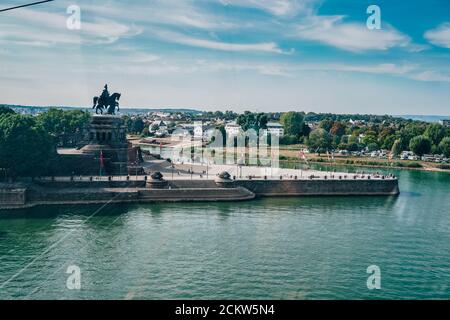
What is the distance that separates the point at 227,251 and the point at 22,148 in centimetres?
1873

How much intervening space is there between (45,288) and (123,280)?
105 inches

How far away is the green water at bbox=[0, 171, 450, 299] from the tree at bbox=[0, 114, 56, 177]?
16.2ft

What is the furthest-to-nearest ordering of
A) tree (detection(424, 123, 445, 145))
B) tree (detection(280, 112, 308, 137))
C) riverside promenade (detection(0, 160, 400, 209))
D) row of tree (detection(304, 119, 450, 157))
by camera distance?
tree (detection(280, 112, 308, 137)) → tree (detection(424, 123, 445, 145)) → row of tree (detection(304, 119, 450, 157)) → riverside promenade (detection(0, 160, 400, 209))

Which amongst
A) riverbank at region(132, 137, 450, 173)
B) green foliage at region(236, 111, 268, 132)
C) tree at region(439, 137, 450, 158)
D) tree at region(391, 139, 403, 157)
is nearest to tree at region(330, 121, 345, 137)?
green foliage at region(236, 111, 268, 132)

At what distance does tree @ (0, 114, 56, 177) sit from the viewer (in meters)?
32.8

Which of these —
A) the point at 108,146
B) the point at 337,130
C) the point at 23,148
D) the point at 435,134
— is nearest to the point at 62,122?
the point at 108,146

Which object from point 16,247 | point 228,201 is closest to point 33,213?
point 16,247

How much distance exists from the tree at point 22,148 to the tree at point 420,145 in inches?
1800

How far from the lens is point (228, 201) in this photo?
111 ft

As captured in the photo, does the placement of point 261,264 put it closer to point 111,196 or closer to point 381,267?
point 381,267

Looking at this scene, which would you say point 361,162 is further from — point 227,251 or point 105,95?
point 227,251

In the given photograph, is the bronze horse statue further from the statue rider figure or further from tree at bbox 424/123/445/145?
tree at bbox 424/123/445/145

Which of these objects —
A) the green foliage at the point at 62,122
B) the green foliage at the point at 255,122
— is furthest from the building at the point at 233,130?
the green foliage at the point at 62,122

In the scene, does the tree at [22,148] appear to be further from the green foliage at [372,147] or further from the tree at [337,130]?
the tree at [337,130]
